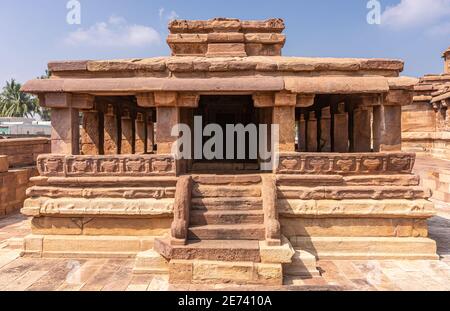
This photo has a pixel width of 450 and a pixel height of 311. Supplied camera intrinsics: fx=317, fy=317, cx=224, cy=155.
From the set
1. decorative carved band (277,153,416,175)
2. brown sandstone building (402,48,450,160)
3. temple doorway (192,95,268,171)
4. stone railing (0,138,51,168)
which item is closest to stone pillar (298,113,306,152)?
temple doorway (192,95,268,171)

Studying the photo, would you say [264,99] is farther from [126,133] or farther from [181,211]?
[126,133]

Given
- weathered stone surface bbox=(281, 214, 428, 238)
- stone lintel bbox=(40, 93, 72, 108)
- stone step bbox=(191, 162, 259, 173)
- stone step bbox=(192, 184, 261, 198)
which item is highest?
stone lintel bbox=(40, 93, 72, 108)

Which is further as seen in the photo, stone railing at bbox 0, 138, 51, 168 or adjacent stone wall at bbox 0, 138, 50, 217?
stone railing at bbox 0, 138, 51, 168

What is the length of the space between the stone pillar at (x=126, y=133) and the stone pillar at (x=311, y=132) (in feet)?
17.9

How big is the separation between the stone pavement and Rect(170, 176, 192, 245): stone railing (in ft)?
1.98

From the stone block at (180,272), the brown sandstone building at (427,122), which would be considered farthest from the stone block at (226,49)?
the brown sandstone building at (427,122)

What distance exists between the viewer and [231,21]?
7.99 m

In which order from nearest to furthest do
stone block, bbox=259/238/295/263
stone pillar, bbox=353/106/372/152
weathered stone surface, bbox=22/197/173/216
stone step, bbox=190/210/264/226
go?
stone block, bbox=259/238/295/263 → stone step, bbox=190/210/264/226 → weathered stone surface, bbox=22/197/173/216 → stone pillar, bbox=353/106/372/152

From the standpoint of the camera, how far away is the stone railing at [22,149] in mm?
9924

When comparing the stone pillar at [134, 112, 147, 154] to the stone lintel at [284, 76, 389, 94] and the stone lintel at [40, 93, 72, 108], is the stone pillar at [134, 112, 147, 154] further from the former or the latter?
the stone lintel at [284, 76, 389, 94]

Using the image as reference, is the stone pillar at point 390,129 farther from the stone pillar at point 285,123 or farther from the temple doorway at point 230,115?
the temple doorway at point 230,115

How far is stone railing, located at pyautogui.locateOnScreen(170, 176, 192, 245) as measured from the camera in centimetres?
461

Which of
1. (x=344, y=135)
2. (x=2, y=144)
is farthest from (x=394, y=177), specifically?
(x=2, y=144)

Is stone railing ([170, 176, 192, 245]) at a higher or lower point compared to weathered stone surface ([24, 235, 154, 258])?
higher
